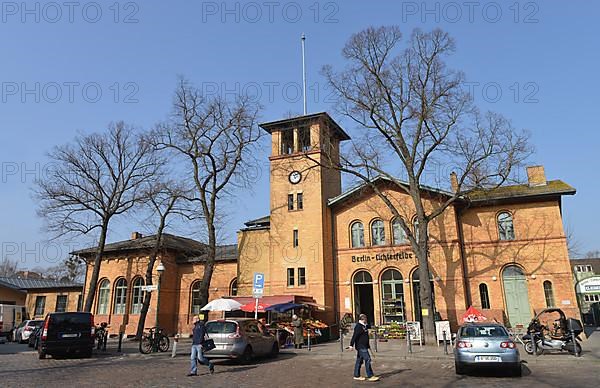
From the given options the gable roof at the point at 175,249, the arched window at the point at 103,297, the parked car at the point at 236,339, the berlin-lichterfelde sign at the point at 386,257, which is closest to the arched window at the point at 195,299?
the gable roof at the point at 175,249

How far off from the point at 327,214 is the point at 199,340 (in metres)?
18.1

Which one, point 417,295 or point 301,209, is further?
point 301,209

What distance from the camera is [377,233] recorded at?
97.7 feet

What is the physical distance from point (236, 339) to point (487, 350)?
7935 mm

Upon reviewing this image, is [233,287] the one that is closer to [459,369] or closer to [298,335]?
[298,335]

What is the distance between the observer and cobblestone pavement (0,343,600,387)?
1130cm

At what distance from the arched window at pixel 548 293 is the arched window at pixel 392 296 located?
8254 millimetres

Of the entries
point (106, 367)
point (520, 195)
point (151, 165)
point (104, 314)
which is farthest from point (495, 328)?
point (104, 314)

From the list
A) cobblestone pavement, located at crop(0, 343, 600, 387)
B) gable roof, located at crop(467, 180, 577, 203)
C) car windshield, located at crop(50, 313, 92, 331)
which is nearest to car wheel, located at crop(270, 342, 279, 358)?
cobblestone pavement, located at crop(0, 343, 600, 387)

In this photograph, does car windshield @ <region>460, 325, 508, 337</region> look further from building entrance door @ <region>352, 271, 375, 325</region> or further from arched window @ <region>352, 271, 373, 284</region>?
arched window @ <region>352, 271, 373, 284</region>

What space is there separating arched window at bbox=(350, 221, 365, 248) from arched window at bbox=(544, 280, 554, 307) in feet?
36.4

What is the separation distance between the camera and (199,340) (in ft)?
44.4

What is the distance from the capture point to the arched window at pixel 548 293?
84.6 ft

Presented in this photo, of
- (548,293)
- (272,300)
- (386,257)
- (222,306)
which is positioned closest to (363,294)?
(386,257)
